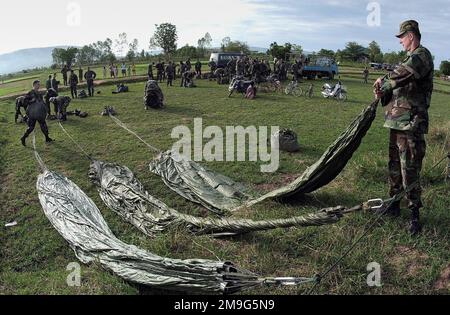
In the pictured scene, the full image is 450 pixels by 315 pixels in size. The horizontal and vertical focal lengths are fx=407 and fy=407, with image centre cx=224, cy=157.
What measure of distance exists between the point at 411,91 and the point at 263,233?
250cm

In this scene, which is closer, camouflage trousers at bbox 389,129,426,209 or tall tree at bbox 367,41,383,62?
camouflage trousers at bbox 389,129,426,209

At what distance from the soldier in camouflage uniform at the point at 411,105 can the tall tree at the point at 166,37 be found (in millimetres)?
48754

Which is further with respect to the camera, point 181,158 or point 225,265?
point 181,158

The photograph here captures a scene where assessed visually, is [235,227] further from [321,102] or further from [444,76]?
[444,76]

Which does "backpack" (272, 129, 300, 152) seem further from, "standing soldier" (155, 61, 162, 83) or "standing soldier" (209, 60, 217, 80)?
"standing soldier" (209, 60, 217, 80)

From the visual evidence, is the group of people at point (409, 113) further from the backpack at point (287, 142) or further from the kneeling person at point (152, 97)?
the kneeling person at point (152, 97)

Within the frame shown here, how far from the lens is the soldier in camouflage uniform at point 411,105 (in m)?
4.66

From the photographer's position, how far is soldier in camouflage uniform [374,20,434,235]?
4.66m

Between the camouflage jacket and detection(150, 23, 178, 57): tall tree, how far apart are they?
160 feet

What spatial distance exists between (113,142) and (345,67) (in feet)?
127

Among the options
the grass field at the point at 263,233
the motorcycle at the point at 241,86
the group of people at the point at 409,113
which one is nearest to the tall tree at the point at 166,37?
the motorcycle at the point at 241,86

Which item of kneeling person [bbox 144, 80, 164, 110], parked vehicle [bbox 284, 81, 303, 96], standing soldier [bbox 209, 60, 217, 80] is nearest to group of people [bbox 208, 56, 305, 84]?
standing soldier [bbox 209, 60, 217, 80]

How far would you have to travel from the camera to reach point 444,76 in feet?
155

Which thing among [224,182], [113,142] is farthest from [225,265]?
[113,142]
